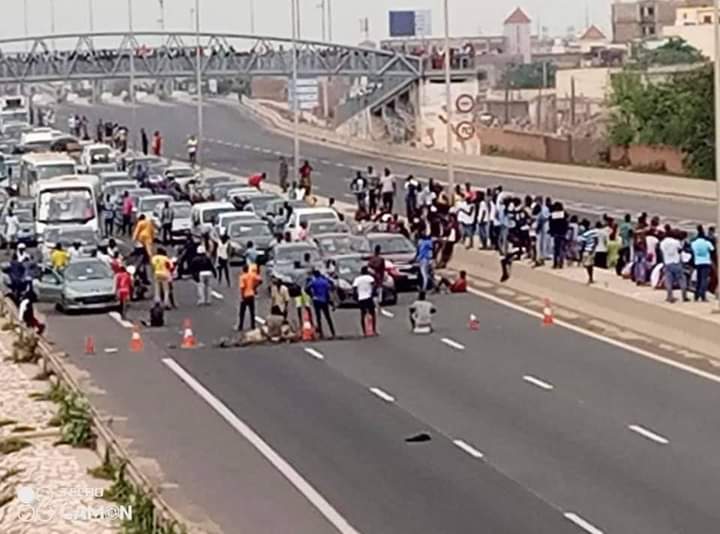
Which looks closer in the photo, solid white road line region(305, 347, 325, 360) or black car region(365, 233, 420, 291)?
solid white road line region(305, 347, 325, 360)

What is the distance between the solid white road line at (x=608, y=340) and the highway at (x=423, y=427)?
0.21 m

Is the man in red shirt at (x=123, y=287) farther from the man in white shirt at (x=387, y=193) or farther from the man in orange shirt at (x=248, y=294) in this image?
the man in white shirt at (x=387, y=193)

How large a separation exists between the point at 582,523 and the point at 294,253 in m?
22.9

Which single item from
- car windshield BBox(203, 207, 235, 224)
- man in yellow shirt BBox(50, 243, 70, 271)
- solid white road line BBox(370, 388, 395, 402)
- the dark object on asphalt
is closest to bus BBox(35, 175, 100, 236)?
car windshield BBox(203, 207, 235, 224)

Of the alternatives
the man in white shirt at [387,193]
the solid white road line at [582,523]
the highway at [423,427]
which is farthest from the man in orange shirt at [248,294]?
the man in white shirt at [387,193]

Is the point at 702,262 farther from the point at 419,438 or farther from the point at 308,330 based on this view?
the point at 419,438

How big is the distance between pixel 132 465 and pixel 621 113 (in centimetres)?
7011

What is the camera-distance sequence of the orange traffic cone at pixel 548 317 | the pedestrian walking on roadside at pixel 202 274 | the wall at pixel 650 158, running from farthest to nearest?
the wall at pixel 650 158, the pedestrian walking on roadside at pixel 202 274, the orange traffic cone at pixel 548 317

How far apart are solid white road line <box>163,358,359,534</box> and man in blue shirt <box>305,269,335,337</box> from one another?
306cm

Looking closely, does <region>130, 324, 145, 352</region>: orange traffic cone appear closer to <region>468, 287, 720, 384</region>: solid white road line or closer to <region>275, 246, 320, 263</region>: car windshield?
<region>275, 246, 320, 263</region>: car windshield

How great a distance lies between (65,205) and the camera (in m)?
53.2

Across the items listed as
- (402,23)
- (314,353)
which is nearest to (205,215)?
(314,353)

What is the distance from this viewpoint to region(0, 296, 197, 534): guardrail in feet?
59.6

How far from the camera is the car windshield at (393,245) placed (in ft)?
136
